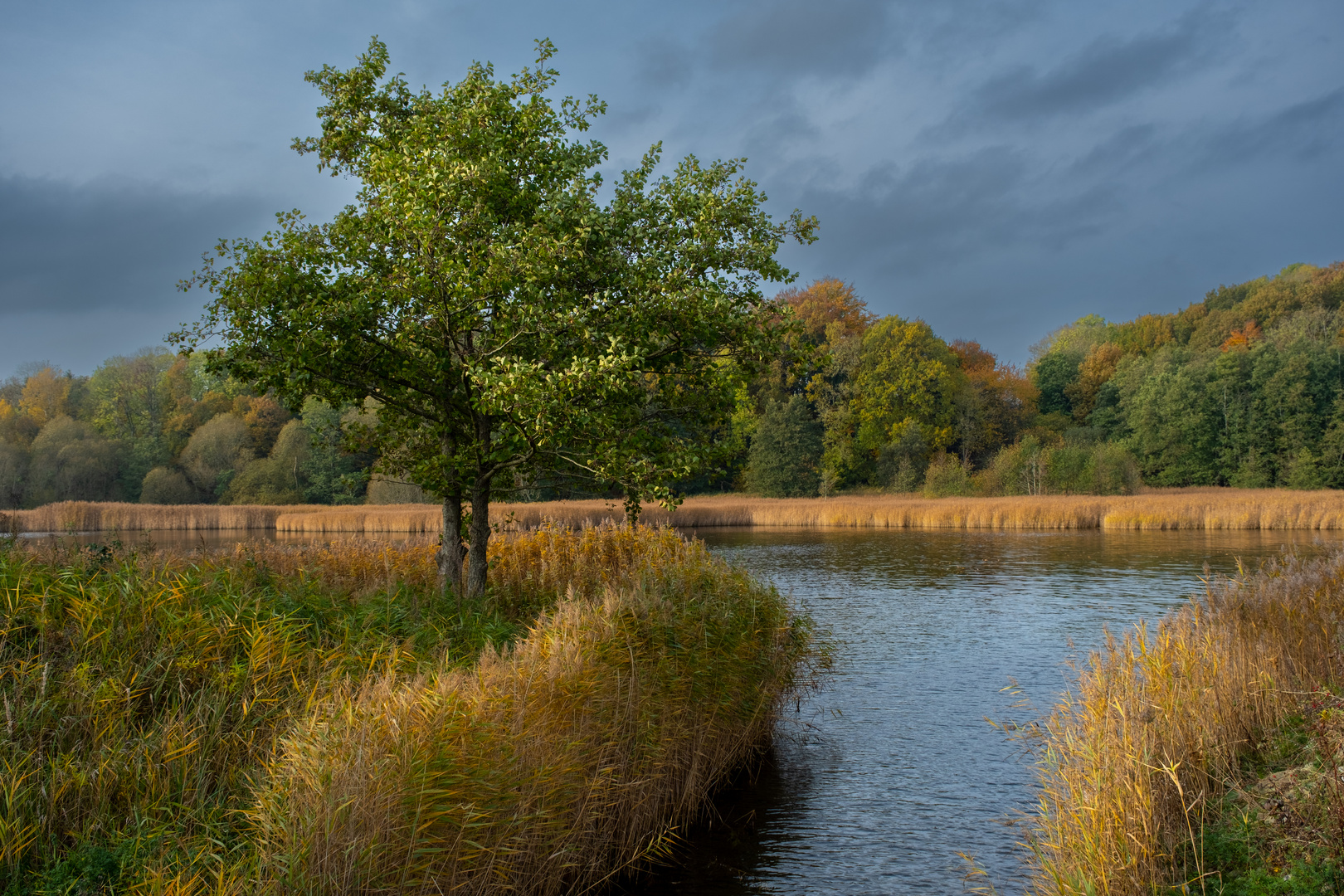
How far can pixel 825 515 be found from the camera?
44.5 meters

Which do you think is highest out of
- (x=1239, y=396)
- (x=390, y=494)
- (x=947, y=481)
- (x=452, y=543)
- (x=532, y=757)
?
(x=1239, y=396)

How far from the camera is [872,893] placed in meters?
6.55

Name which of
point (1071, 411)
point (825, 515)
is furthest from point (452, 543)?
point (1071, 411)

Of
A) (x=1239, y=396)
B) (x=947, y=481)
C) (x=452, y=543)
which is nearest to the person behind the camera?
(x=452, y=543)

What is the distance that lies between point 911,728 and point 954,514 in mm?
32767

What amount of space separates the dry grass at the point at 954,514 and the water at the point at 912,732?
13.6m

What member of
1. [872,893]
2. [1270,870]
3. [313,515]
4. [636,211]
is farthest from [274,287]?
[313,515]

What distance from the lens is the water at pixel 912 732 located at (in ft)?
23.0

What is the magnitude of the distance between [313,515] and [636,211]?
114ft

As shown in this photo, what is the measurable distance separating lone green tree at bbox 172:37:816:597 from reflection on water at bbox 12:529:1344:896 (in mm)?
3170

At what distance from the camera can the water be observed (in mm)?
7012

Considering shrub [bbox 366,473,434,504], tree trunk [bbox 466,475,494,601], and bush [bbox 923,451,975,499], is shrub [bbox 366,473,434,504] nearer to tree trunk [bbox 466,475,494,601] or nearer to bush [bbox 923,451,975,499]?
bush [bbox 923,451,975,499]

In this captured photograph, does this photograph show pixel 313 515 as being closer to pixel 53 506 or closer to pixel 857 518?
pixel 53 506

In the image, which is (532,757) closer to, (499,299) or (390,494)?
(499,299)
